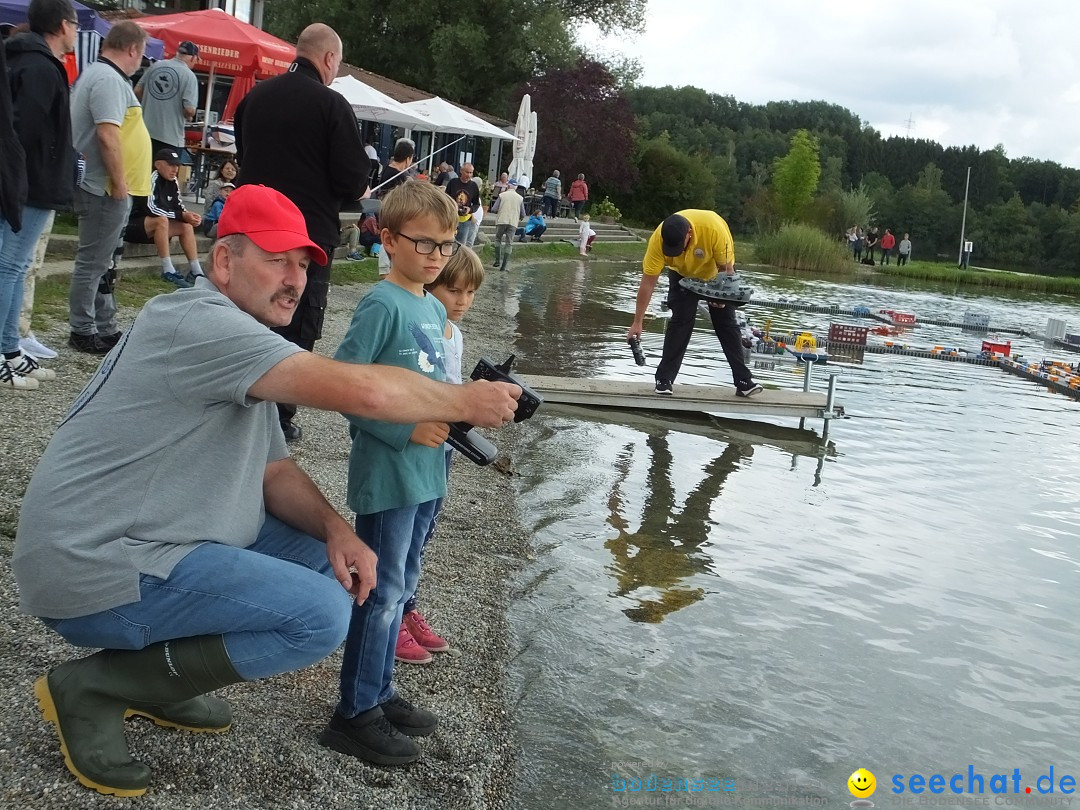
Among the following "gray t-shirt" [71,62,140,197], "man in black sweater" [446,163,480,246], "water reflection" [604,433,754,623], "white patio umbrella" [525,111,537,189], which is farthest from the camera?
"white patio umbrella" [525,111,537,189]

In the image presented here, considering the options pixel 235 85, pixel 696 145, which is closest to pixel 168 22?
pixel 235 85

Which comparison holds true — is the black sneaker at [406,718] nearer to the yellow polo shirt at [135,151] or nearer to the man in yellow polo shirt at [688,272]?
the yellow polo shirt at [135,151]

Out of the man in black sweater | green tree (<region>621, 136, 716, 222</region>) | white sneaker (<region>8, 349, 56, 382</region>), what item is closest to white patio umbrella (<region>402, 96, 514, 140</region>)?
the man in black sweater

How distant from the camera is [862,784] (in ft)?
12.4

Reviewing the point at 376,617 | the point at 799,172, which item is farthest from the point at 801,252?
the point at 376,617

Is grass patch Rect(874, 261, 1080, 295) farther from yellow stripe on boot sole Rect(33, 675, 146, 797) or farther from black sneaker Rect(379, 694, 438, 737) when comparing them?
yellow stripe on boot sole Rect(33, 675, 146, 797)

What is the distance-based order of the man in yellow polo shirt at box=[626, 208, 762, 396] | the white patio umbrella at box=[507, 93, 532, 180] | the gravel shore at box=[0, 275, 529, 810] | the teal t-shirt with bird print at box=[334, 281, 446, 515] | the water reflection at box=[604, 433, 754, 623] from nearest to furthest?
1. the gravel shore at box=[0, 275, 529, 810]
2. the teal t-shirt with bird print at box=[334, 281, 446, 515]
3. the water reflection at box=[604, 433, 754, 623]
4. the man in yellow polo shirt at box=[626, 208, 762, 396]
5. the white patio umbrella at box=[507, 93, 532, 180]

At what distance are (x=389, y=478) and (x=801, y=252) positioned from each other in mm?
36606

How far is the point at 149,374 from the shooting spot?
100.0 inches

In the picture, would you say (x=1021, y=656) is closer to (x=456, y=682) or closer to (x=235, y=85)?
(x=456, y=682)

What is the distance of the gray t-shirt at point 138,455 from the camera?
2.50 metres

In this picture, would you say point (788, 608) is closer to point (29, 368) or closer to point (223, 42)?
point (29, 368)

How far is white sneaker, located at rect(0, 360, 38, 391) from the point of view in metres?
5.99

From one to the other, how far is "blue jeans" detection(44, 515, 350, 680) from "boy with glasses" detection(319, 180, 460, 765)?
36 centimetres
